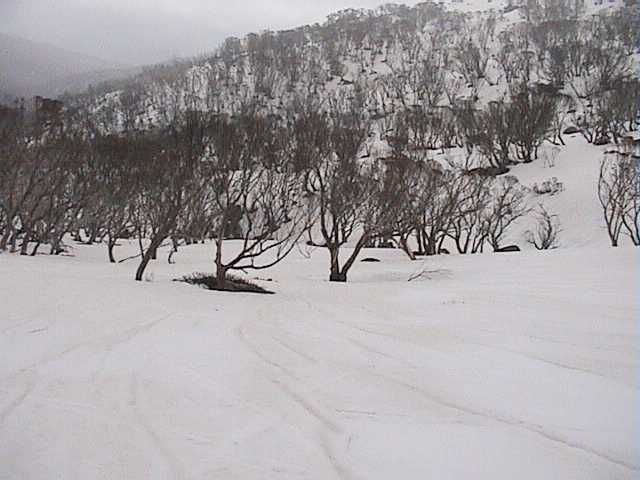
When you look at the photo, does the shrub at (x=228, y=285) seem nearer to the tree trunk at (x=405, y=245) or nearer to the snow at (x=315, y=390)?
the snow at (x=315, y=390)

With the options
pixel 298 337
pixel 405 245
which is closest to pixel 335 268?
pixel 405 245

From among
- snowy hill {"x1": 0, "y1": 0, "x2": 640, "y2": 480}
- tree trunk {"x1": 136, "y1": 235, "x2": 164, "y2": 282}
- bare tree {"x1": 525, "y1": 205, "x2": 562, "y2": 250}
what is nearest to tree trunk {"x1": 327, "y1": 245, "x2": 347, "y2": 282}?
snowy hill {"x1": 0, "y1": 0, "x2": 640, "y2": 480}

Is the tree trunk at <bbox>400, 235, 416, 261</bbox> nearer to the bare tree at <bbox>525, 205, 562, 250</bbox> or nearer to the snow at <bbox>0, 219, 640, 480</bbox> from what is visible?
the bare tree at <bbox>525, 205, 562, 250</bbox>

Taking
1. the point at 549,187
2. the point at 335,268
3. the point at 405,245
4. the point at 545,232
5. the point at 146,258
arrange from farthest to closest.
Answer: the point at 549,187 < the point at 545,232 < the point at 405,245 < the point at 335,268 < the point at 146,258

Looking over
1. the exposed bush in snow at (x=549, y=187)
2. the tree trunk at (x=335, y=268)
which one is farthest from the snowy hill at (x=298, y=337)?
the exposed bush in snow at (x=549, y=187)

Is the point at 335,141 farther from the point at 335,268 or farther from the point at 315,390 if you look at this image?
the point at 315,390

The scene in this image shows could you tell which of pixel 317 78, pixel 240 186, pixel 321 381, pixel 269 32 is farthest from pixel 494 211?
pixel 269 32

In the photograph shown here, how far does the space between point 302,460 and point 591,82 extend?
209 ft

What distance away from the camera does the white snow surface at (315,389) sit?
2.93m

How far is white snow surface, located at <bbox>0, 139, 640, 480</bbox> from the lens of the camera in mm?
2930

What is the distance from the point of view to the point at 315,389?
416cm

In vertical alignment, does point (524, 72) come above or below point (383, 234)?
above

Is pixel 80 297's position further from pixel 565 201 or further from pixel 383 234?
pixel 565 201

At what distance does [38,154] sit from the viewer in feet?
67.3
